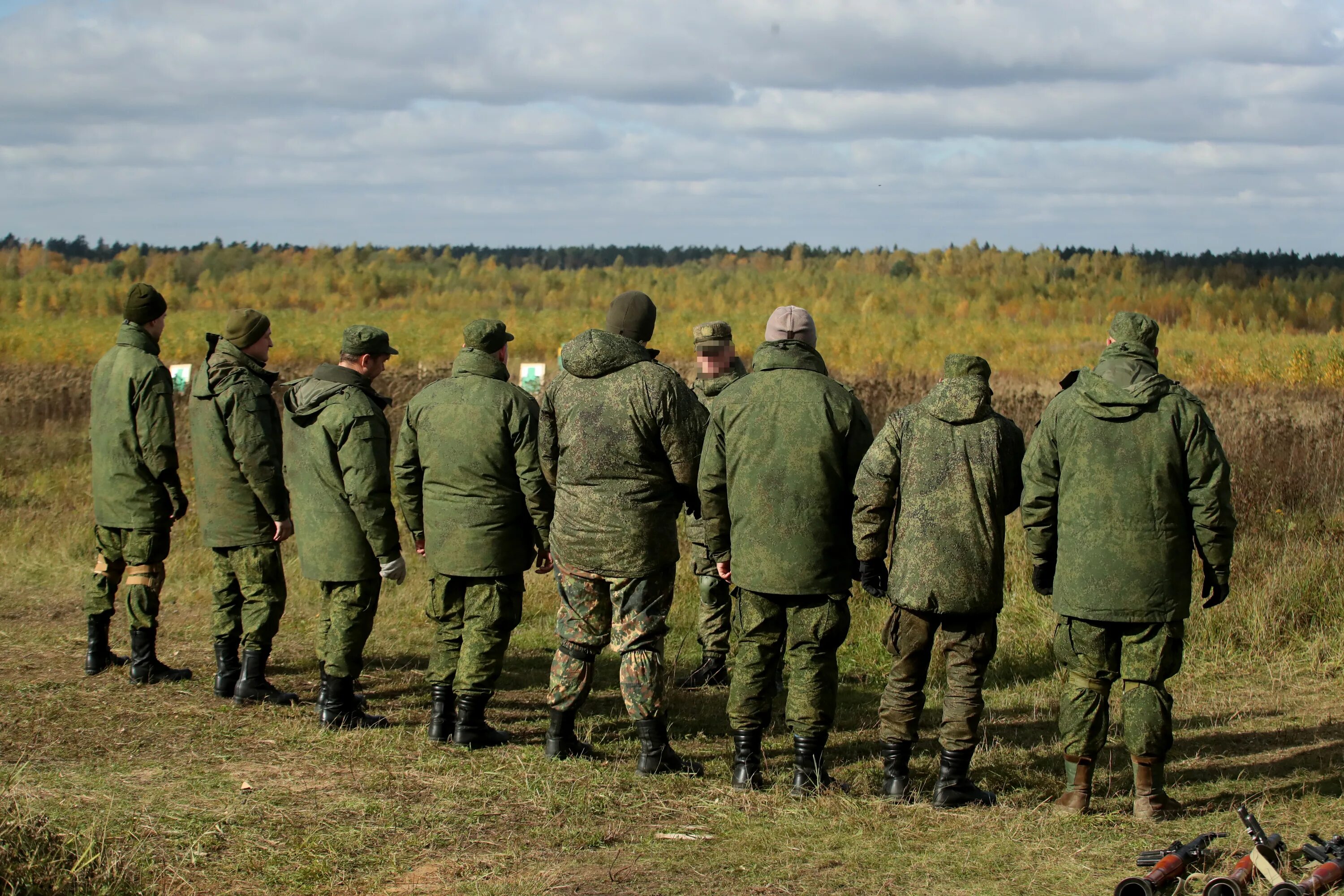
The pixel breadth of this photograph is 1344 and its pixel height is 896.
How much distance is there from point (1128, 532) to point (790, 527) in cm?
139

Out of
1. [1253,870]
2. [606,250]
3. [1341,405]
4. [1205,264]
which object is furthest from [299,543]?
[606,250]

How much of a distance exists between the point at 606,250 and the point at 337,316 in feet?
146

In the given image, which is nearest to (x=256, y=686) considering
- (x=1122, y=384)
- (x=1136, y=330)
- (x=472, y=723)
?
(x=472, y=723)

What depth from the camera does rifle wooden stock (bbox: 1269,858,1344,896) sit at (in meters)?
4.00

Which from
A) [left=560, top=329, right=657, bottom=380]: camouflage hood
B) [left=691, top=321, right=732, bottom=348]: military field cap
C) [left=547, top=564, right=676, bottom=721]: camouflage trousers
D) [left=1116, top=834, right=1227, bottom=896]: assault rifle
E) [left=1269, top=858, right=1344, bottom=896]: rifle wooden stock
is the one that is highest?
[left=691, top=321, right=732, bottom=348]: military field cap

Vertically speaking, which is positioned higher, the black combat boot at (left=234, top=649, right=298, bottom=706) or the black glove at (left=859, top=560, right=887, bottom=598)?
the black glove at (left=859, top=560, right=887, bottom=598)

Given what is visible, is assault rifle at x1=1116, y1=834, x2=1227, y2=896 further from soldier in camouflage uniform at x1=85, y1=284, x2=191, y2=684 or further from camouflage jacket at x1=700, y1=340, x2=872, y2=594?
soldier in camouflage uniform at x1=85, y1=284, x2=191, y2=684

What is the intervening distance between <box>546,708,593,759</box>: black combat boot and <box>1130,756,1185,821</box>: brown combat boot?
2489 millimetres

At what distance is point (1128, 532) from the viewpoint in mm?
5105

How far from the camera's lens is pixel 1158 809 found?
5.25 m

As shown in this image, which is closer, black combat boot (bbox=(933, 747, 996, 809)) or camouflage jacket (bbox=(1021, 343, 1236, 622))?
camouflage jacket (bbox=(1021, 343, 1236, 622))

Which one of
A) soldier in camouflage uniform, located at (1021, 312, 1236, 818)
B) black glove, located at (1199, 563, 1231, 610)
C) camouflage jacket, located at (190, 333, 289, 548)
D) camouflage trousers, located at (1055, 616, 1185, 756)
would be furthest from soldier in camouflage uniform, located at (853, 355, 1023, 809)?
camouflage jacket, located at (190, 333, 289, 548)

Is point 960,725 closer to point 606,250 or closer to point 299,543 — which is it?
point 299,543

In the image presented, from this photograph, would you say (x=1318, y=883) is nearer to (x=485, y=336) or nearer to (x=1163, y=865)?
(x=1163, y=865)
